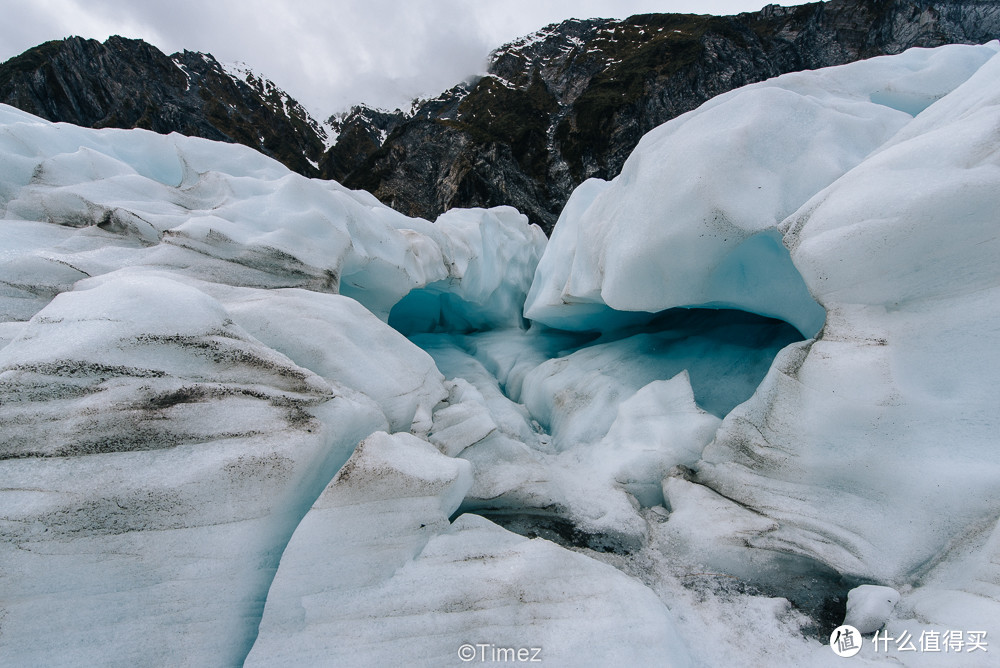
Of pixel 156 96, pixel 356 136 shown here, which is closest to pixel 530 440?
pixel 156 96

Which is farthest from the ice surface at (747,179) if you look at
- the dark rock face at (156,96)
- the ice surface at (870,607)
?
the dark rock face at (156,96)

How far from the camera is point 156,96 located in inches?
1139

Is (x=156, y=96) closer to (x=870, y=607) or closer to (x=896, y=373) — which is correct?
(x=896, y=373)

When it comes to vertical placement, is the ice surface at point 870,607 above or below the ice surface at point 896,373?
below

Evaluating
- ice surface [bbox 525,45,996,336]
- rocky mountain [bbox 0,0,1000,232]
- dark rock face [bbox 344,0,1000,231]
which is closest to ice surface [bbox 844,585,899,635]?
ice surface [bbox 525,45,996,336]

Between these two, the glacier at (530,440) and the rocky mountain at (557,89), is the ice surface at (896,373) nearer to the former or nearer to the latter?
the glacier at (530,440)

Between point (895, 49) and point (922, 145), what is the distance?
23.6 metres

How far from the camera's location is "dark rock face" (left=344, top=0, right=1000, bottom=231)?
15.7m

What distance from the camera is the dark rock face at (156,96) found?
72.2 feet

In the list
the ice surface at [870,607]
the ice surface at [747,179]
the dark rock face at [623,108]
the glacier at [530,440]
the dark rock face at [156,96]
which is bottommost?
the ice surface at [870,607]

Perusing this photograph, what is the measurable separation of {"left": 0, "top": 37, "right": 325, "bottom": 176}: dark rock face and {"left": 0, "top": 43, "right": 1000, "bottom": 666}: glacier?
2655 cm

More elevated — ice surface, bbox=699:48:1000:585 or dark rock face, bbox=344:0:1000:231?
dark rock face, bbox=344:0:1000:231

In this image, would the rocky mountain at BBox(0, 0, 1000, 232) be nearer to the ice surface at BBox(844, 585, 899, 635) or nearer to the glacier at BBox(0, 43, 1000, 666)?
the glacier at BBox(0, 43, 1000, 666)

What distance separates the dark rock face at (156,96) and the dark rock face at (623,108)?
13250mm
